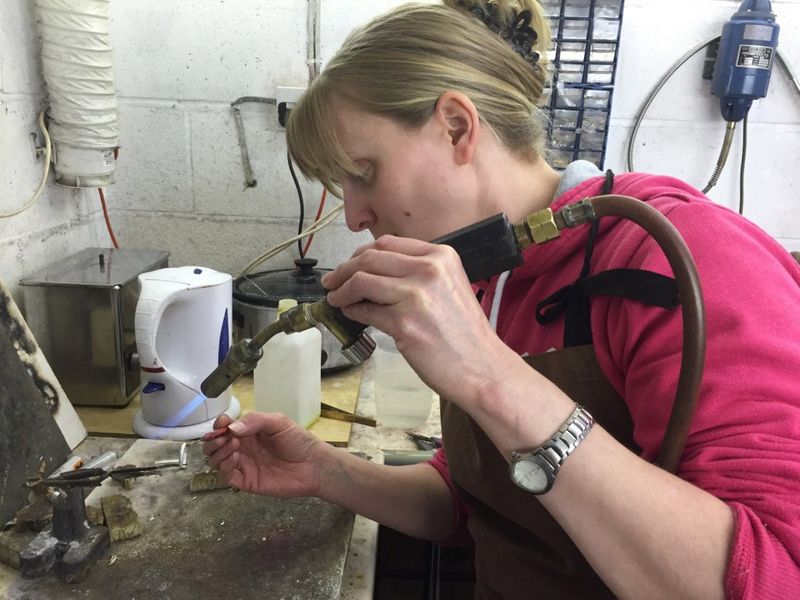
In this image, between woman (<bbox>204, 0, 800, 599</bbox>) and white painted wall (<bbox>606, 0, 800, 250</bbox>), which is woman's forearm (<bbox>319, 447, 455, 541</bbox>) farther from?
white painted wall (<bbox>606, 0, 800, 250</bbox>)

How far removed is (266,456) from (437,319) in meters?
0.51

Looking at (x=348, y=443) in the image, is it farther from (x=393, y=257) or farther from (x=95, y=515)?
(x=393, y=257)

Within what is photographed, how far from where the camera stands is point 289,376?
1245 millimetres

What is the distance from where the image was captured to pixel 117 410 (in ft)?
4.34

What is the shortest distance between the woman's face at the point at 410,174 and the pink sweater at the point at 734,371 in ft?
0.68

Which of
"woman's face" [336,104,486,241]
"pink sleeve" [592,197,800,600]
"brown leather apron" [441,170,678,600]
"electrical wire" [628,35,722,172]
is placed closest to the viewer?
"pink sleeve" [592,197,800,600]

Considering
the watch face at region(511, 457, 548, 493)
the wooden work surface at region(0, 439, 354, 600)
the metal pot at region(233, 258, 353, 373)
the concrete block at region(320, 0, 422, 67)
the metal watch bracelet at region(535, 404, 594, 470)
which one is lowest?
the wooden work surface at region(0, 439, 354, 600)

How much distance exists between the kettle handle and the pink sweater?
0.75 metres

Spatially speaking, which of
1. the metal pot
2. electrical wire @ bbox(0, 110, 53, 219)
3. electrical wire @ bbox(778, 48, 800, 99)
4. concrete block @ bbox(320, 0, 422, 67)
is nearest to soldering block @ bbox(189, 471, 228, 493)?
the metal pot

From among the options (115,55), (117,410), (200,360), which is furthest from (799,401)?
(115,55)

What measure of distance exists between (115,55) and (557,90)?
1128mm

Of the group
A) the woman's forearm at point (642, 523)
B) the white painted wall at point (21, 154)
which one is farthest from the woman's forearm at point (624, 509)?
the white painted wall at point (21, 154)

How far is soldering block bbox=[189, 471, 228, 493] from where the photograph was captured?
976 mm

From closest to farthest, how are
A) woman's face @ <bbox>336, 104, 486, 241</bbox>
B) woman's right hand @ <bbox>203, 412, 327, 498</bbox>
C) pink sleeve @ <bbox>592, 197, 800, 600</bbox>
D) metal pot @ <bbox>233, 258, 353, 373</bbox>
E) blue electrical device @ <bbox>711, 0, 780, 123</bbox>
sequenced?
1. pink sleeve @ <bbox>592, 197, 800, 600</bbox>
2. woman's face @ <bbox>336, 104, 486, 241</bbox>
3. woman's right hand @ <bbox>203, 412, 327, 498</bbox>
4. metal pot @ <bbox>233, 258, 353, 373</bbox>
5. blue electrical device @ <bbox>711, 0, 780, 123</bbox>
